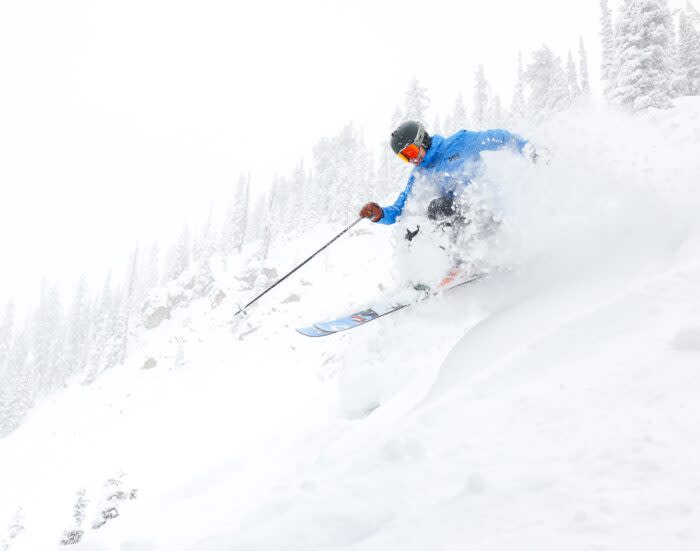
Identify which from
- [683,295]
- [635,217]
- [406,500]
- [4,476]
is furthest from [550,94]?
[4,476]

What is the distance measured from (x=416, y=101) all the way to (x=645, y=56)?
822 inches

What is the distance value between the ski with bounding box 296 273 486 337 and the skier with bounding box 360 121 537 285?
0.82 ft

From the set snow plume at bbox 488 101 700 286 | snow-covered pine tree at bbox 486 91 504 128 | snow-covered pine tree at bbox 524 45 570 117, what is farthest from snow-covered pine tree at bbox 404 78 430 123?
snow plume at bbox 488 101 700 286

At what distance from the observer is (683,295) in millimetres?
3217

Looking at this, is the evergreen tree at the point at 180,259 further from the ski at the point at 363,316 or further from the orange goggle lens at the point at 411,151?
the orange goggle lens at the point at 411,151

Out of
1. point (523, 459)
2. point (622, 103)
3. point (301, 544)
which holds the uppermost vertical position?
point (622, 103)

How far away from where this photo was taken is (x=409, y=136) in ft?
19.6

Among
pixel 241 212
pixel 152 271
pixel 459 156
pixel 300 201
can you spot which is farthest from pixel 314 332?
pixel 152 271

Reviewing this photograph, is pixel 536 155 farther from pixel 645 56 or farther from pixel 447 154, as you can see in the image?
pixel 645 56

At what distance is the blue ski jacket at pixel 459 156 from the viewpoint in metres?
5.62

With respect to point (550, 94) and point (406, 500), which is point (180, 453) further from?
point (550, 94)

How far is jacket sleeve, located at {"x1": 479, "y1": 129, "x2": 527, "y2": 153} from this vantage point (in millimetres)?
5598

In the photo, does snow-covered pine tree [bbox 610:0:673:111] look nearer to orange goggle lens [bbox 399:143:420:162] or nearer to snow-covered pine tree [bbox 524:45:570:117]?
snow-covered pine tree [bbox 524:45:570:117]

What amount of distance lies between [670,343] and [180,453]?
1497 centimetres
